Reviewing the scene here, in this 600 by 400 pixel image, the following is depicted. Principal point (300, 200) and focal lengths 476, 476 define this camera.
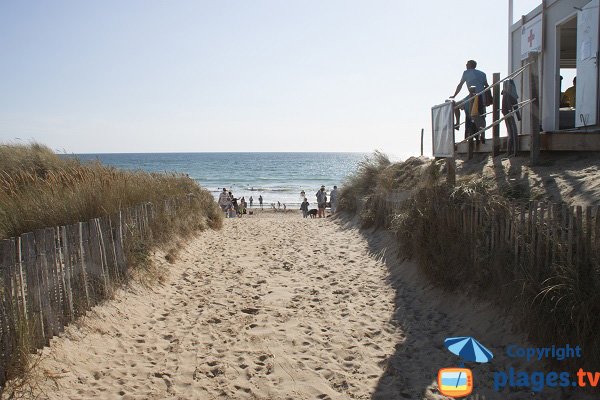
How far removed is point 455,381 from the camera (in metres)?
4.45

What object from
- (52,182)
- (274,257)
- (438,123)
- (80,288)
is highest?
(438,123)

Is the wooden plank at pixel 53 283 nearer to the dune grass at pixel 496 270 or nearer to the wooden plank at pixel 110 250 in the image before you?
the wooden plank at pixel 110 250

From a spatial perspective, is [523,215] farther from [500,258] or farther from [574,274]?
[574,274]

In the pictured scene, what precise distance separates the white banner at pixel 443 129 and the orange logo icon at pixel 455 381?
465cm

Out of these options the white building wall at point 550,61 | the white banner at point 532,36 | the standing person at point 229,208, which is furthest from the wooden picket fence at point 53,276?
the standing person at point 229,208

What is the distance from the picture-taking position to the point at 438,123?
9711 millimetres

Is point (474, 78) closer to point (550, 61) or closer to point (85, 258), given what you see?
point (550, 61)

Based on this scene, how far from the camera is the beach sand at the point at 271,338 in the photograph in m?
4.31

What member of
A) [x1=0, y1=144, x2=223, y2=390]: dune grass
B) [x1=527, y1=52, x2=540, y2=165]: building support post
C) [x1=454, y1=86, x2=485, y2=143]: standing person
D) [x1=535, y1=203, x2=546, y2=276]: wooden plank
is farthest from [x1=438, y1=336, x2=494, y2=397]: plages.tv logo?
[x1=454, y1=86, x2=485, y2=143]: standing person

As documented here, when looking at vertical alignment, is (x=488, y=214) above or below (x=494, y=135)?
below

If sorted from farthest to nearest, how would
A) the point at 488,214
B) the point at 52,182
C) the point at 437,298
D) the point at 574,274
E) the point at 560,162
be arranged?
1. the point at 52,182
2. the point at 560,162
3. the point at 437,298
4. the point at 488,214
5. the point at 574,274

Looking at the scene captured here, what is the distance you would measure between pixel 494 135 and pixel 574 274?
19.7 ft

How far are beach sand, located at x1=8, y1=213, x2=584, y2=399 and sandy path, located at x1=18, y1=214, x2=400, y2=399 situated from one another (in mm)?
14

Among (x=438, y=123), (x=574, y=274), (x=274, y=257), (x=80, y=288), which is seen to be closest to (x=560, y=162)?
(x=438, y=123)
